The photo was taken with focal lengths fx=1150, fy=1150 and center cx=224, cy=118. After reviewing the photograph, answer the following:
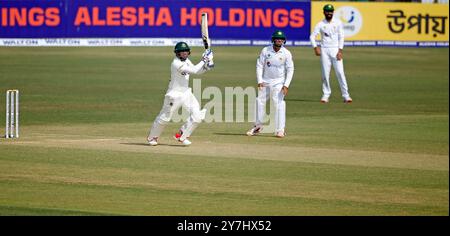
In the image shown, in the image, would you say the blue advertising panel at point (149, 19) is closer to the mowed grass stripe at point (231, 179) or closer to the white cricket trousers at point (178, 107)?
the white cricket trousers at point (178, 107)

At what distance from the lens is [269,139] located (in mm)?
19469

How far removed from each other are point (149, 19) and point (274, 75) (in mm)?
22134

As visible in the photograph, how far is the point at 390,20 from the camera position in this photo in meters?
44.3

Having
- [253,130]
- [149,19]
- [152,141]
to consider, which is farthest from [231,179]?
[149,19]

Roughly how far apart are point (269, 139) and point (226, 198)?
6.02 metres

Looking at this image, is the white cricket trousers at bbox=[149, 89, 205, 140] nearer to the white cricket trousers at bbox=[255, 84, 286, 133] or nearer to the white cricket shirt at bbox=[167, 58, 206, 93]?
the white cricket shirt at bbox=[167, 58, 206, 93]

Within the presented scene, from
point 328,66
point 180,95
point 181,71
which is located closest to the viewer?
point 181,71

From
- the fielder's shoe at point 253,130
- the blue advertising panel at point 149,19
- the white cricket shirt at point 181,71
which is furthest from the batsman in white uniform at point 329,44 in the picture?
the blue advertising panel at point 149,19

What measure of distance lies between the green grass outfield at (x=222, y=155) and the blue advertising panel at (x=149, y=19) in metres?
8.15

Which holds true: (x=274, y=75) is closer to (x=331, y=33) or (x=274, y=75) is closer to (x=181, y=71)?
(x=181, y=71)

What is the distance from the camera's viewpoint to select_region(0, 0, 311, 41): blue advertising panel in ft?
130

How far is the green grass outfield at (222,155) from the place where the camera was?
13203 millimetres
